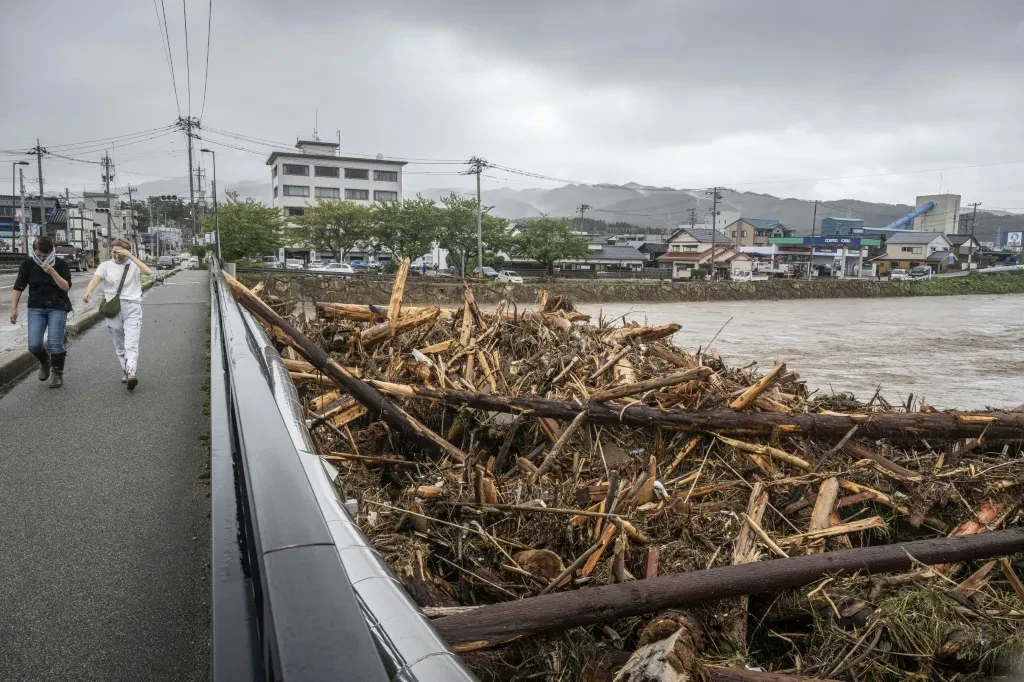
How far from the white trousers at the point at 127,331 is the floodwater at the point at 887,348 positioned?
5.67 m

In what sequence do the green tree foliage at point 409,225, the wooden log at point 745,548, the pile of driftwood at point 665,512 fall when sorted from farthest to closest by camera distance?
the green tree foliage at point 409,225 < the wooden log at point 745,548 < the pile of driftwood at point 665,512

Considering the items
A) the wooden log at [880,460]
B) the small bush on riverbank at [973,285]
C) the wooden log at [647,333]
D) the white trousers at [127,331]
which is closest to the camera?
the wooden log at [880,460]

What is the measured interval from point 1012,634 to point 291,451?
11.7 ft

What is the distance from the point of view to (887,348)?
21312mm

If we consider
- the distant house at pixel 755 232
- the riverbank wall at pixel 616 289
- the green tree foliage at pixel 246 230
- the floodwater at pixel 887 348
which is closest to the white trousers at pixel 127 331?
the floodwater at pixel 887 348

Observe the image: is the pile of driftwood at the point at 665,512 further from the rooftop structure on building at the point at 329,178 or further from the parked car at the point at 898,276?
the rooftop structure on building at the point at 329,178

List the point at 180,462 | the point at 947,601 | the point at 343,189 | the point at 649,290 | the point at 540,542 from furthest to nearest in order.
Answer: the point at 343,189
the point at 649,290
the point at 180,462
the point at 540,542
the point at 947,601

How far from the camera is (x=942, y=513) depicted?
14.6 ft

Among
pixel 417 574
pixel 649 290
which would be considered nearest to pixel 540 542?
pixel 417 574

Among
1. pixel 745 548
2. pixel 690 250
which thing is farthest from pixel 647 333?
pixel 690 250

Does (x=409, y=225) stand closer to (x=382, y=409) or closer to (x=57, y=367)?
(x=57, y=367)

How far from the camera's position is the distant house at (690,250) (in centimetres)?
9404

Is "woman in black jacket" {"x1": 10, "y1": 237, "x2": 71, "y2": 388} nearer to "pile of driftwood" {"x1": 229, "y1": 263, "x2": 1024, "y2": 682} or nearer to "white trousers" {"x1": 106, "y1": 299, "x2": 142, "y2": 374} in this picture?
"white trousers" {"x1": 106, "y1": 299, "x2": 142, "y2": 374}

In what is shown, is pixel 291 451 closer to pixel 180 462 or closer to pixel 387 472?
pixel 387 472
